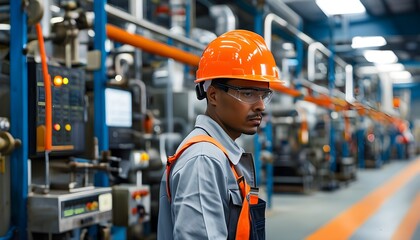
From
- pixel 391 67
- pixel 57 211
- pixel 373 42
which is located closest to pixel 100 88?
pixel 57 211

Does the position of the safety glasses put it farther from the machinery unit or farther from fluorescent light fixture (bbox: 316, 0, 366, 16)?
fluorescent light fixture (bbox: 316, 0, 366, 16)

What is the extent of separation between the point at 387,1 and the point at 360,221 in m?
4.68

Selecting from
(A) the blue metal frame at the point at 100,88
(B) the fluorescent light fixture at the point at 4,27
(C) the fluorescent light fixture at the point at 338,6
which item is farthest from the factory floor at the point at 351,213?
(C) the fluorescent light fixture at the point at 338,6

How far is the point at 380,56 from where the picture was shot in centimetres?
1496

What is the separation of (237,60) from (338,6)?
6317 mm

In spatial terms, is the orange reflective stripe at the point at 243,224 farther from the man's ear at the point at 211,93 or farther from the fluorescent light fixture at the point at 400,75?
the fluorescent light fixture at the point at 400,75

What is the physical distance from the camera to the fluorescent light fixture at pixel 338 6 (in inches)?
284

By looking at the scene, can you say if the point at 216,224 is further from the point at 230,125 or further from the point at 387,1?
the point at 387,1

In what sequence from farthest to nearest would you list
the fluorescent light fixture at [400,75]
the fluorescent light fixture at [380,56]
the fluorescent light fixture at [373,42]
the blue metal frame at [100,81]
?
the fluorescent light fixture at [400,75] → the fluorescent light fixture at [380,56] → the fluorescent light fixture at [373,42] → the blue metal frame at [100,81]

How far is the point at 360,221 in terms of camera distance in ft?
20.7

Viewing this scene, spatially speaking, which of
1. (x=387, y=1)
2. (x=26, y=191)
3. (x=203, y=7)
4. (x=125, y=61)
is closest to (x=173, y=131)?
(x=125, y=61)

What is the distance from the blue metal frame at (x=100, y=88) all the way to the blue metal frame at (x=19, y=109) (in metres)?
0.82

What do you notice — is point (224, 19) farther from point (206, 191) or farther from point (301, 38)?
point (206, 191)

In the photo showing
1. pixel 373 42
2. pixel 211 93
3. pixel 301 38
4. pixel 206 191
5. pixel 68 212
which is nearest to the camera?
pixel 206 191
